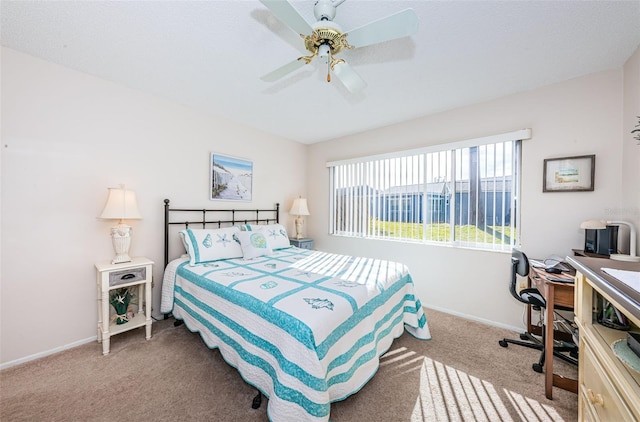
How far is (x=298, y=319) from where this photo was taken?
53.6 inches

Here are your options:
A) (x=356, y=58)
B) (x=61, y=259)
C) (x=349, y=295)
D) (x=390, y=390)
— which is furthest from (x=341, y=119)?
(x=61, y=259)

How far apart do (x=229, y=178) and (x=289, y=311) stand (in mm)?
2472

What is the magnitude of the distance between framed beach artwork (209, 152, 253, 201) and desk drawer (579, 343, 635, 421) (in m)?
3.55

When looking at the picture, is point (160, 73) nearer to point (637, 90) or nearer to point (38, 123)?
point (38, 123)

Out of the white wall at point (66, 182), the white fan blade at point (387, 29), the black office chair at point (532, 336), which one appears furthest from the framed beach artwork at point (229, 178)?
the black office chair at point (532, 336)

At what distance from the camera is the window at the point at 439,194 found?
2.62 metres

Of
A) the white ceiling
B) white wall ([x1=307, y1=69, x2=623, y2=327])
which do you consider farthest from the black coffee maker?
the white ceiling

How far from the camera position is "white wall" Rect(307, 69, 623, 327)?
2.12m

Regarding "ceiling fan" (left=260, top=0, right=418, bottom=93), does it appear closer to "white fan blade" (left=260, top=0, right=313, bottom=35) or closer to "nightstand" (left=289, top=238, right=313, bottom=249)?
"white fan blade" (left=260, top=0, right=313, bottom=35)

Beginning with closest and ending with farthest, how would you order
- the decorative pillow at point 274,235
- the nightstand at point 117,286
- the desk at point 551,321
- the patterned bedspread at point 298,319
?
the patterned bedspread at point 298,319
the desk at point 551,321
the nightstand at point 117,286
the decorative pillow at point 274,235

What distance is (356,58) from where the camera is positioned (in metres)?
1.95

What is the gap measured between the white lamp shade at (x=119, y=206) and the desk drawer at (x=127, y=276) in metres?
0.50

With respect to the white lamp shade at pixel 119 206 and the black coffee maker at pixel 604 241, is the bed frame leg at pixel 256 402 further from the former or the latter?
the black coffee maker at pixel 604 241

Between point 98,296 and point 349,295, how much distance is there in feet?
7.91
